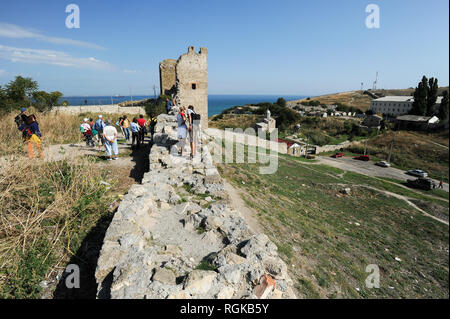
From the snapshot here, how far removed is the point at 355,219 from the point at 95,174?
461 inches

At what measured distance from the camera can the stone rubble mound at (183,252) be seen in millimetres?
2693

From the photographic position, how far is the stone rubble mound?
8.84 feet

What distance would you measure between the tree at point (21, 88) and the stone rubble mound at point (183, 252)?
94.7 ft

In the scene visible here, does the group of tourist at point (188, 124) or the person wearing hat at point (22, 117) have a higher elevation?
the person wearing hat at point (22, 117)

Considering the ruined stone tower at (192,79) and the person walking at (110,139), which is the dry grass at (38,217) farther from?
the ruined stone tower at (192,79)

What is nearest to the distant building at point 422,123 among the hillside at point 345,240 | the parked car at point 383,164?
the hillside at point 345,240

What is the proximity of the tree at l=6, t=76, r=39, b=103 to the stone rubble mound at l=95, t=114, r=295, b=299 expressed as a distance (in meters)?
28.9

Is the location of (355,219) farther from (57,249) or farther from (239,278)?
(57,249)

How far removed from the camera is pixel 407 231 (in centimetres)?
1206

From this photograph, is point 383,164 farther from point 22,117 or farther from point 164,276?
point 22,117

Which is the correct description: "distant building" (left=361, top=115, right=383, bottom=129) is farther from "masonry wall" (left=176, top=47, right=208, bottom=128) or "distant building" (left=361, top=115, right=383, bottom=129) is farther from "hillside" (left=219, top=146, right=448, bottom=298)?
"masonry wall" (left=176, top=47, right=208, bottom=128)

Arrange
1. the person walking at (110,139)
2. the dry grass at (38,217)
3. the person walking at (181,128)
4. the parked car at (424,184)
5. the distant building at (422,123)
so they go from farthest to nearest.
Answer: the parked car at (424,184) → the person walking at (110,139) → the person walking at (181,128) → the dry grass at (38,217) → the distant building at (422,123)

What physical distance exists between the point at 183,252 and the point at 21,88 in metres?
33.1

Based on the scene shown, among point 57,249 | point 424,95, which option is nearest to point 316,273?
point 57,249
